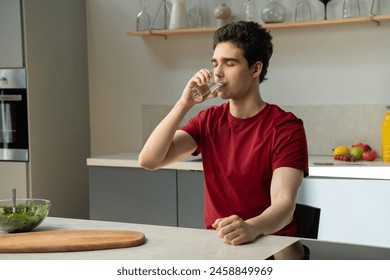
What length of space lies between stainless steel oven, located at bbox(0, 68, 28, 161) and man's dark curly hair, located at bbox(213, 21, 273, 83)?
238cm

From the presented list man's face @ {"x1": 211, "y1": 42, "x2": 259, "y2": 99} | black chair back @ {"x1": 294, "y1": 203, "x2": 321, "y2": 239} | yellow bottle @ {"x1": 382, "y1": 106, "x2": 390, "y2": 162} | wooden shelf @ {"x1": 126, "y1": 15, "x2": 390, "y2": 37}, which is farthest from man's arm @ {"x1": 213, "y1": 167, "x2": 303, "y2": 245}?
wooden shelf @ {"x1": 126, "y1": 15, "x2": 390, "y2": 37}

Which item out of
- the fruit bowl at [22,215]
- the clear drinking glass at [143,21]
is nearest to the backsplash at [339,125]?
the clear drinking glass at [143,21]

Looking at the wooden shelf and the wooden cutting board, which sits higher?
the wooden shelf

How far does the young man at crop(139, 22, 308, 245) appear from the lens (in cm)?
231

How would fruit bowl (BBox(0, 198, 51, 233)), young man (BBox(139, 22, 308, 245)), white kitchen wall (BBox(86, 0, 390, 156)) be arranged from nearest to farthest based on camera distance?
fruit bowl (BBox(0, 198, 51, 233)) → young man (BBox(139, 22, 308, 245)) → white kitchen wall (BBox(86, 0, 390, 156))

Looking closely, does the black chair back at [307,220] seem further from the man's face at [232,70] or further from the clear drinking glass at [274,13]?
the clear drinking glass at [274,13]

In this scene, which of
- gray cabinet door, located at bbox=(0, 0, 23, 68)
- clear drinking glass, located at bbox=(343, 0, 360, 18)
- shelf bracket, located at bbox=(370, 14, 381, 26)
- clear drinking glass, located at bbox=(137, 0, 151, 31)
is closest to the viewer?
shelf bracket, located at bbox=(370, 14, 381, 26)

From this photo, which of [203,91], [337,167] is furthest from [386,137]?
[203,91]

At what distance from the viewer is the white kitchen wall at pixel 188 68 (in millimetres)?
4148

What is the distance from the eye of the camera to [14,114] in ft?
14.9

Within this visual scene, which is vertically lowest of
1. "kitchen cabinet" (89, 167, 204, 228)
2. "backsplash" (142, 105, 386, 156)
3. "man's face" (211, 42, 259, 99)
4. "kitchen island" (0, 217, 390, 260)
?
"kitchen cabinet" (89, 167, 204, 228)

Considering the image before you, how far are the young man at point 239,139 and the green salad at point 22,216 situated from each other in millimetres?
507

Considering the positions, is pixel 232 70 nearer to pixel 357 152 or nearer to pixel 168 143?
pixel 168 143

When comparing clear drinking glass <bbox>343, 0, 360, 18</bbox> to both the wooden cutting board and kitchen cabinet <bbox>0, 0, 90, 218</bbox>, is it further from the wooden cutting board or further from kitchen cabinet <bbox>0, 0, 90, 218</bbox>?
the wooden cutting board
